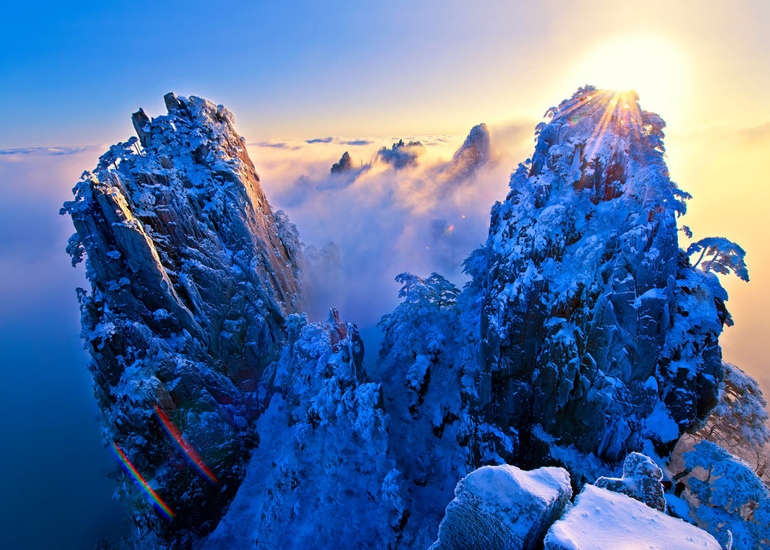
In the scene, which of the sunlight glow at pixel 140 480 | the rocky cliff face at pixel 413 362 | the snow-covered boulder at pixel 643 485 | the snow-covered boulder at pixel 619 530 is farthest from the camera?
the sunlight glow at pixel 140 480

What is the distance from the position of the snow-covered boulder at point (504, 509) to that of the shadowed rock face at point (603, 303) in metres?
17.0

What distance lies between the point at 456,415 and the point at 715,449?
16.3 metres

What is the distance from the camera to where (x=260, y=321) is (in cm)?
3609

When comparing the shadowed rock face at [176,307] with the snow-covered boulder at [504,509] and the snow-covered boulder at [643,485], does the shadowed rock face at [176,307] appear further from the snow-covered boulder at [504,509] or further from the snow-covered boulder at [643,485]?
the snow-covered boulder at [643,485]

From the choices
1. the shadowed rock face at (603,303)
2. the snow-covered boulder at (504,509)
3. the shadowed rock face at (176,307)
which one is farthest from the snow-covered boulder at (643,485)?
the shadowed rock face at (176,307)

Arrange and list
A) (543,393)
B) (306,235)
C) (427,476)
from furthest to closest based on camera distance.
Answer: (306,235)
(427,476)
(543,393)

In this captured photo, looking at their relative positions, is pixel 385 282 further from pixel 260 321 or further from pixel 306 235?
pixel 306 235

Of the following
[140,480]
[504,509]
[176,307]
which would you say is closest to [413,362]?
[176,307]

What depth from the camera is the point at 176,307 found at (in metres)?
29.2

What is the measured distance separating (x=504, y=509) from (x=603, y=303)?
61.5 ft

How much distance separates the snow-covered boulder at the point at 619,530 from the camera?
6469mm

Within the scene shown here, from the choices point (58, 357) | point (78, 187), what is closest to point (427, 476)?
point (78, 187)

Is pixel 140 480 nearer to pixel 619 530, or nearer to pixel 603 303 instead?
pixel 619 530

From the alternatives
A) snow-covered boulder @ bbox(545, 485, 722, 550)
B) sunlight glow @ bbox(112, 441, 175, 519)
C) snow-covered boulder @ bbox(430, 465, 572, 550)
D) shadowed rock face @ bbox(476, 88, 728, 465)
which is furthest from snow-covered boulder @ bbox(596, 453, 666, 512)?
sunlight glow @ bbox(112, 441, 175, 519)
